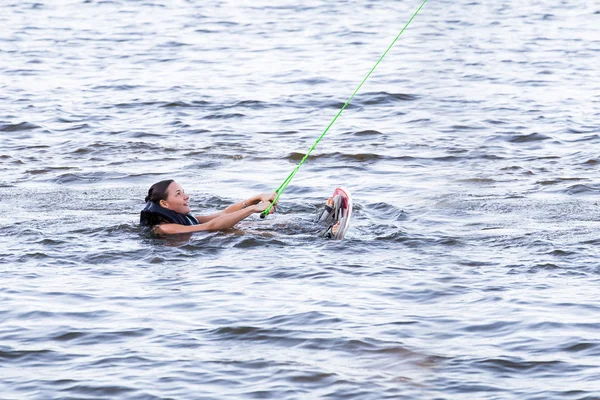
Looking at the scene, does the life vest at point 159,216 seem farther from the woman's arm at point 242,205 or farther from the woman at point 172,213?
the woman's arm at point 242,205

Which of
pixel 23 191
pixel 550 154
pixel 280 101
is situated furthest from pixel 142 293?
pixel 280 101

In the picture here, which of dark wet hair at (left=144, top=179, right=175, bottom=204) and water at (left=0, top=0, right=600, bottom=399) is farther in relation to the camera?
dark wet hair at (left=144, top=179, right=175, bottom=204)

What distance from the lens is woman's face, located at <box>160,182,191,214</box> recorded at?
427 inches

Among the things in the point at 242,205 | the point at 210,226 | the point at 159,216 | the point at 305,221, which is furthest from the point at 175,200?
the point at 305,221

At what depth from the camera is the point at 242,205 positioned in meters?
11.2

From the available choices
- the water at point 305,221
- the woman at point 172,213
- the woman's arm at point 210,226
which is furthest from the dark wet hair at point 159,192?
the water at point 305,221

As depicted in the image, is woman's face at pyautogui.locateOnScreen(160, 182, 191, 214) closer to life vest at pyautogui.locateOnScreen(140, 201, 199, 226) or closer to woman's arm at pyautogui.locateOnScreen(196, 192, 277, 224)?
life vest at pyautogui.locateOnScreen(140, 201, 199, 226)

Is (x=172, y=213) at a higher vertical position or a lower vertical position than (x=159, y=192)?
lower

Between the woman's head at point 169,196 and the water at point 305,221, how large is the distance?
0.39m

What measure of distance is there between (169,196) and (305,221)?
4.48 feet

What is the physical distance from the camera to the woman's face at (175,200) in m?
10.9

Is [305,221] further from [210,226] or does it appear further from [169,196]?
[169,196]

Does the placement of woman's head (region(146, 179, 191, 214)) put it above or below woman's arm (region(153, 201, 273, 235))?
above

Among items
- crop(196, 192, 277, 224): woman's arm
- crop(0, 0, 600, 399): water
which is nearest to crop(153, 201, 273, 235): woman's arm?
crop(0, 0, 600, 399): water
